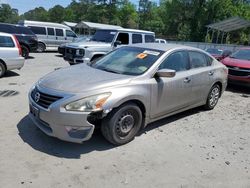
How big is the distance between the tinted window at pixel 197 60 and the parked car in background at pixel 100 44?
16.9 ft

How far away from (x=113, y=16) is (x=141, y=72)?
234 feet

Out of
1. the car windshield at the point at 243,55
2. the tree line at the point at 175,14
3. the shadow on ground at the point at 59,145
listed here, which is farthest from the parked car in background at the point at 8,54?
the tree line at the point at 175,14

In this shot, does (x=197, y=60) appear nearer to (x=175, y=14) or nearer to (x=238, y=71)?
(x=238, y=71)

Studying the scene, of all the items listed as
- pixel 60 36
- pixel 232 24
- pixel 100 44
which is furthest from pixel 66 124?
pixel 232 24

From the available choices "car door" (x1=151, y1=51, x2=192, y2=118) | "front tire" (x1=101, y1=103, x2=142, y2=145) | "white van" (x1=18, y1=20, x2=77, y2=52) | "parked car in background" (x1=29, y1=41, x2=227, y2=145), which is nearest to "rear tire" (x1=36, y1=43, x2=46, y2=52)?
"white van" (x1=18, y1=20, x2=77, y2=52)

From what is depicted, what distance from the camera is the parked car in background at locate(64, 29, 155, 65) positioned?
11.5 meters

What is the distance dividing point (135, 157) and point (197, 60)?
3034 mm

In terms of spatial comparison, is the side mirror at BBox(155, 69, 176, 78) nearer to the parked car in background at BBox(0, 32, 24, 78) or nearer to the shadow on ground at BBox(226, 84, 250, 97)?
the shadow on ground at BBox(226, 84, 250, 97)

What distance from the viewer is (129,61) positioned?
5.50 meters

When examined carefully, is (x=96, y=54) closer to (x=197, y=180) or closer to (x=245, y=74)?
(x=245, y=74)

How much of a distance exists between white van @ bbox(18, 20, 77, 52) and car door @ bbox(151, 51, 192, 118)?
16.3m

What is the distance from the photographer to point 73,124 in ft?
13.7

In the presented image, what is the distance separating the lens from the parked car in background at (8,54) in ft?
31.4

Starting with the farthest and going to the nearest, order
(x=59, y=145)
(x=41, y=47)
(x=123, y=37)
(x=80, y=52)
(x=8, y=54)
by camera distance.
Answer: (x=41, y=47) < (x=123, y=37) < (x=80, y=52) < (x=8, y=54) < (x=59, y=145)
